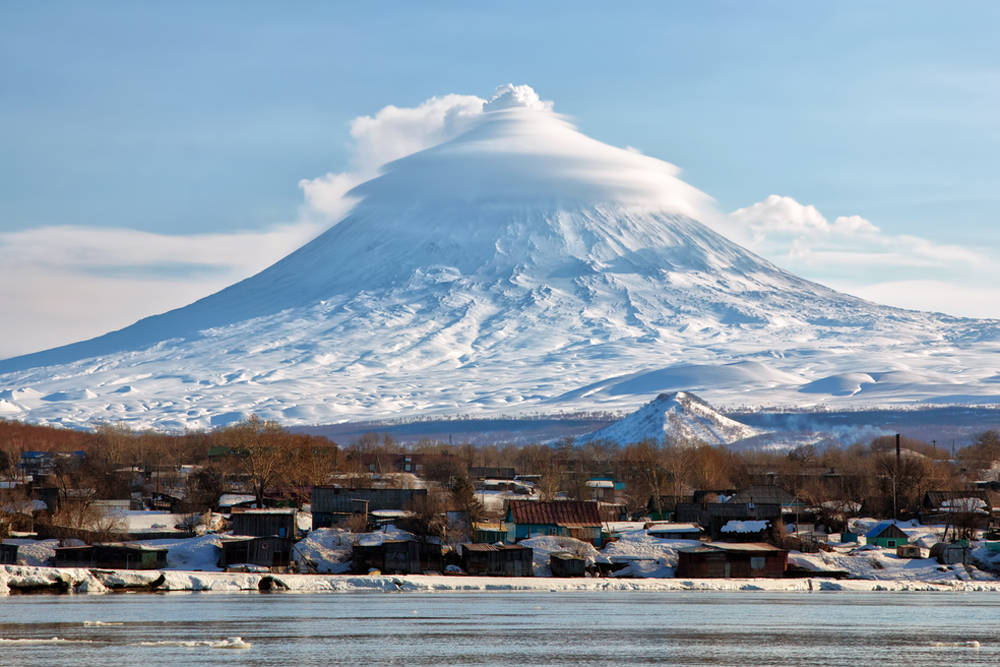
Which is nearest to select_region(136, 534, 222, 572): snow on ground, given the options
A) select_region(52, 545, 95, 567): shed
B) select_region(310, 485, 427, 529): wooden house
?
select_region(52, 545, 95, 567): shed

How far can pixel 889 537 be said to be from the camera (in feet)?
204

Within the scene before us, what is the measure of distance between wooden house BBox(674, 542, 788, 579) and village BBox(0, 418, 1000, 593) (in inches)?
2.2

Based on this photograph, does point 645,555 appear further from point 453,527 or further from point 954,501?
point 954,501

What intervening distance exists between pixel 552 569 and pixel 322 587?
1084 cm

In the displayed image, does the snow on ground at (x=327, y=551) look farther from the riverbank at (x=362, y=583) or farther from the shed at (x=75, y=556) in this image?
the shed at (x=75, y=556)

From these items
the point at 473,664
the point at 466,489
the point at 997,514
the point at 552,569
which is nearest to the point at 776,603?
the point at 552,569

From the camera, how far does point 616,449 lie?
139125 mm

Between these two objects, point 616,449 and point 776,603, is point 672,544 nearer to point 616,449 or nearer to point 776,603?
point 776,603

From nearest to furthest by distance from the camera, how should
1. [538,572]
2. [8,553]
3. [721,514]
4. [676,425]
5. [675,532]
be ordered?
[8,553]
[538,572]
[675,532]
[721,514]
[676,425]

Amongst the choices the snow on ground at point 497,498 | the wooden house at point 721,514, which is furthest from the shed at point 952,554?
the snow on ground at point 497,498

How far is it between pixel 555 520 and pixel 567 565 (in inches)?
250

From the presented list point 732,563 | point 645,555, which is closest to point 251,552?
point 645,555

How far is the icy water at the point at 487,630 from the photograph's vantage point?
26.6 metres

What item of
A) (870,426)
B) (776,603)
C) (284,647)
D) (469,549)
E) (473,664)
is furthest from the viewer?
(870,426)
